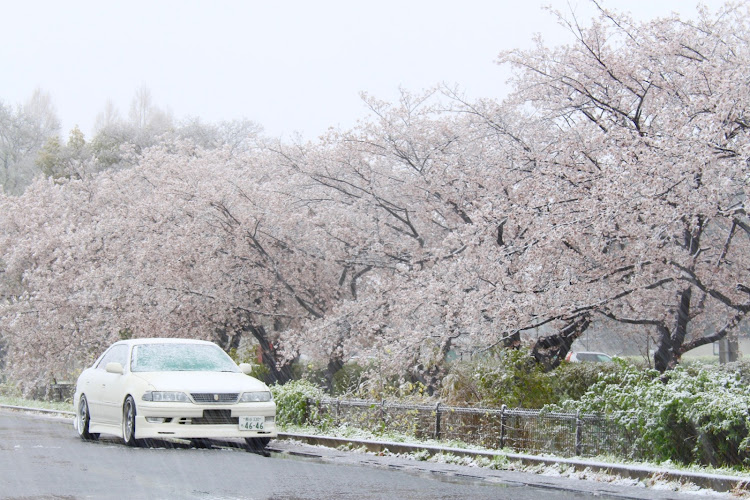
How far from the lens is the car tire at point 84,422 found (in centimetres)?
1523

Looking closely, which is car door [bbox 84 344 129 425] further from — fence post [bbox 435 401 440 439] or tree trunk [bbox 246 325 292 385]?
tree trunk [bbox 246 325 292 385]

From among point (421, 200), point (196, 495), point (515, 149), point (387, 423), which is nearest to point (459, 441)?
point (387, 423)

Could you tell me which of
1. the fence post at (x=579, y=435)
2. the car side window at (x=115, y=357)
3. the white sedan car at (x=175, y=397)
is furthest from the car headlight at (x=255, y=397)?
the fence post at (x=579, y=435)

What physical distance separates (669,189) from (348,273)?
14376 millimetres

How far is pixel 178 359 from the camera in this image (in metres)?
14.6

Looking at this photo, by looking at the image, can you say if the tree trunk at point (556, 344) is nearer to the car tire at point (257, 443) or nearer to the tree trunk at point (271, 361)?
the car tire at point (257, 443)

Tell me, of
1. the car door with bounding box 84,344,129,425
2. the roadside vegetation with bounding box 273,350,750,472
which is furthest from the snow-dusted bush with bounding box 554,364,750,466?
the car door with bounding box 84,344,129,425

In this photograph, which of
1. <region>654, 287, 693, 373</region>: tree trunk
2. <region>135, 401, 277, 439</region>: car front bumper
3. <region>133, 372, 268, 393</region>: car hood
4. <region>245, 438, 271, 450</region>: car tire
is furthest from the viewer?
<region>654, 287, 693, 373</region>: tree trunk

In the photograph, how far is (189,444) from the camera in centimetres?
1493

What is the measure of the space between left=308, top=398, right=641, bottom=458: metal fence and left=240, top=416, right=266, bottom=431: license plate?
2833 millimetres

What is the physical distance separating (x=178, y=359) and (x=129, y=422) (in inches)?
54.5

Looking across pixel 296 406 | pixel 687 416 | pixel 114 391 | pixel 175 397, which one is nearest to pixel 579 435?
pixel 687 416

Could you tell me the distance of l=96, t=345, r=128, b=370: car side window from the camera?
14773 mm

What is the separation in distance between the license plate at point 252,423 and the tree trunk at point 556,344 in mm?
8190
